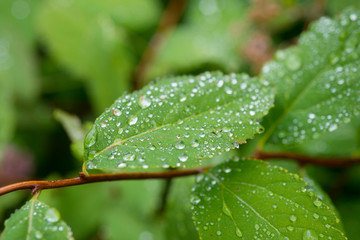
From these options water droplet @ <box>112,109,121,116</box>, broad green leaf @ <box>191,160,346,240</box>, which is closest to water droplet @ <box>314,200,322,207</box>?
broad green leaf @ <box>191,160,346,240</box>

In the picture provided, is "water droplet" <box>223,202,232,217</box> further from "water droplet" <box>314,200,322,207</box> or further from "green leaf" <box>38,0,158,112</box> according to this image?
"green leaf" <box>38,0,158,112</box>

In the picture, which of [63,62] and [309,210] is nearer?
[309,210]

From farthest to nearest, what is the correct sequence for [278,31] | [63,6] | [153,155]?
[63,6], [278,31], [153,155]

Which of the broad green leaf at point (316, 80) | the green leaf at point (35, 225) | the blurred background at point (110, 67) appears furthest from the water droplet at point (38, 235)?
the broad green leaf at point (316, 80)

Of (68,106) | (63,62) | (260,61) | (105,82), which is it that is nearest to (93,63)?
(105,82)

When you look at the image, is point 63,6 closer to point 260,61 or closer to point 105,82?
point 105,82

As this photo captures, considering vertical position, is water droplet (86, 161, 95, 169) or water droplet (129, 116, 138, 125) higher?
water droplet (129, 116, 138, 125)

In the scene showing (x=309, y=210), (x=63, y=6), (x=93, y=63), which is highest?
(x=63, y=6)

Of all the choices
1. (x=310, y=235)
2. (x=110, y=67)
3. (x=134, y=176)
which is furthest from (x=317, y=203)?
(x=110, y=67)

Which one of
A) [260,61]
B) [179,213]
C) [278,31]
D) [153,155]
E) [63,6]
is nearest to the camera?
[153,155]
